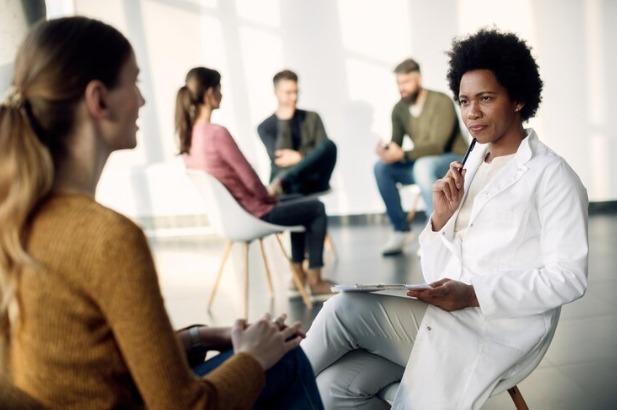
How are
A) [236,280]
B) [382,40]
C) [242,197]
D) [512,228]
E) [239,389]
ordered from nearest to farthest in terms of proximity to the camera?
[239,389] → [512,228] → [242,197] → [236,280] → [382,40]

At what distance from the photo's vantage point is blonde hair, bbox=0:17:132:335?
0.96 metres

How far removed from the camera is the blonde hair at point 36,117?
0.96 meters

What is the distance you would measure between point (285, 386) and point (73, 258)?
57cm

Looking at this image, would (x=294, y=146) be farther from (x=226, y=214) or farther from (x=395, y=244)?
(x=226, y=214)

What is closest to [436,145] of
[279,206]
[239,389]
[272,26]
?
[279,206]

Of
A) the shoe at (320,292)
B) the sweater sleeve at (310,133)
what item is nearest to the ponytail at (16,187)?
the shoe at (320,292)

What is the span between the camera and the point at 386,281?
4.14 m

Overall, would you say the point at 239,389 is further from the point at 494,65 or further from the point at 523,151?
the point at 494,65

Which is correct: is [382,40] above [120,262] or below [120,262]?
above

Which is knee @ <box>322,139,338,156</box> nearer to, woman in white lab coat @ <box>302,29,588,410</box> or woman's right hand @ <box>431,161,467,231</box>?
woman in white lab coat @ <box>302,29,588,410</box>

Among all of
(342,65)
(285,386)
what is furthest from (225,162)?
(342,65)

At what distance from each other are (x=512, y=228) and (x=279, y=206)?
2.16 m

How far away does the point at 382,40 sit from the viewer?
6.38 metres

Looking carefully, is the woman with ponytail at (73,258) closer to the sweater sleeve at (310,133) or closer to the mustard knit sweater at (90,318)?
the mustard knit sweater at (90,318)
